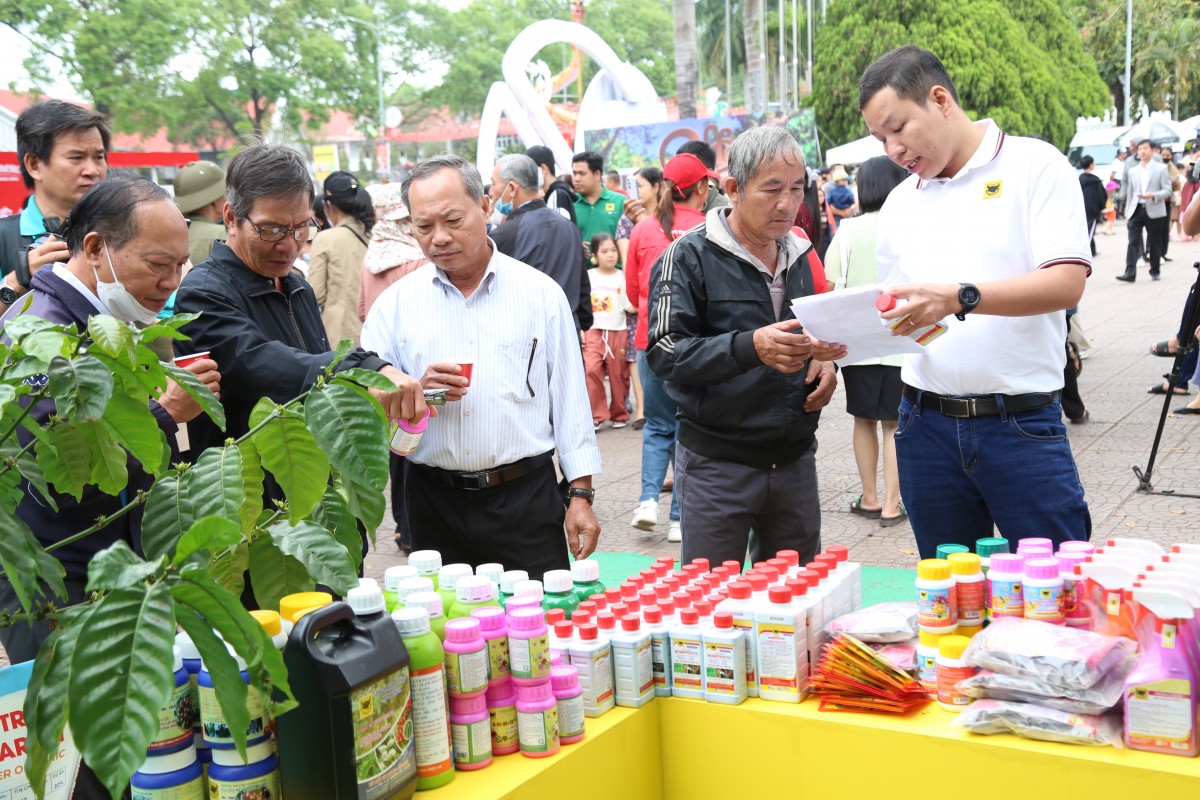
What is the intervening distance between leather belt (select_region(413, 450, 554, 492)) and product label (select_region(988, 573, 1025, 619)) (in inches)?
66.9

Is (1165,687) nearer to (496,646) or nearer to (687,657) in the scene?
(687,657)

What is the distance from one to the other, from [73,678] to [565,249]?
241 inches

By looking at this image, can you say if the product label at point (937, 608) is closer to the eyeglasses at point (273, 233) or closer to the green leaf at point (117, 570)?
the green leaf at point (117, 570)

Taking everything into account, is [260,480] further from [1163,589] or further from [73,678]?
[1163,589]

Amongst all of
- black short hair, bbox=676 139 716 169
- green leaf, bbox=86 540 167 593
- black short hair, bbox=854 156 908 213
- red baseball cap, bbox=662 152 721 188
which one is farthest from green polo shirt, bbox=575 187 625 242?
green leaf, bbox=86 540 167 593

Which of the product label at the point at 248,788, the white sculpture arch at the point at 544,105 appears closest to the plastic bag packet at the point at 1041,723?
the product label at the point at 248,788

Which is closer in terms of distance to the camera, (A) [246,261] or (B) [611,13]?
(A) [246,261]

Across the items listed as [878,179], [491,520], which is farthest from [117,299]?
[878,179]

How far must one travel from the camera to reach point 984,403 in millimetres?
3309

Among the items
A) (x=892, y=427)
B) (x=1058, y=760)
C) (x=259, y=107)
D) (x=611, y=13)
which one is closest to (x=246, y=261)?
(x=1058, y=760)

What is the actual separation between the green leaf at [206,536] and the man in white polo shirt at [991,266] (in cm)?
226

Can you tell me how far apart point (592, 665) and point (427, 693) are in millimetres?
440

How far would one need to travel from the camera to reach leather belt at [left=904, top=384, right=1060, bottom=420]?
3277mm

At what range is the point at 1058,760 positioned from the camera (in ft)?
7.22
